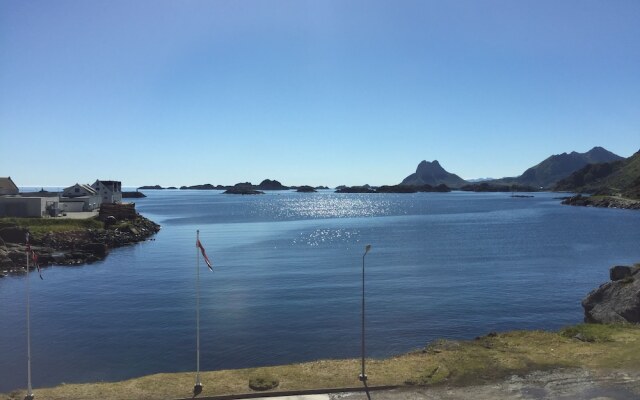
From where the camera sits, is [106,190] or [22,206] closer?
[22,206]

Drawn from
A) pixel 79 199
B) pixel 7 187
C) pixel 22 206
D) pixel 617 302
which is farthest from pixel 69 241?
pixel 617 302

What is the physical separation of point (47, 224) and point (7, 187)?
47.3 meters

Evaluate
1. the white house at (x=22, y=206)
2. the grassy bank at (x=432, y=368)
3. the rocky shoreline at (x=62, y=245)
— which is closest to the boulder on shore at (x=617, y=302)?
the grassy bank at (x=432, y=368)

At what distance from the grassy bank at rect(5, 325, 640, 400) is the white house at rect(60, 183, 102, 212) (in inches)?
4471

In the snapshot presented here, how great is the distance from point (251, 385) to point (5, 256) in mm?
66547

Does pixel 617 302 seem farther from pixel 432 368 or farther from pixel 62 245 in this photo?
pixel 62 245

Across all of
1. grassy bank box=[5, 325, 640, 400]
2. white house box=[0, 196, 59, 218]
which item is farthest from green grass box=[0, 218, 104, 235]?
grassy bank box=[5, 325, 640, 400]

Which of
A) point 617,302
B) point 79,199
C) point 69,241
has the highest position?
point 79,199

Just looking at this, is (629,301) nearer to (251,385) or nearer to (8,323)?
(251,385)

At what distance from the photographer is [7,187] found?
12875 cm

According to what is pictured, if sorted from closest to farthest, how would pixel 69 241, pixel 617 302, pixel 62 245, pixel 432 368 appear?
pixel 432 368
pixel 617 302
pixel 62 245
pixel 69 241

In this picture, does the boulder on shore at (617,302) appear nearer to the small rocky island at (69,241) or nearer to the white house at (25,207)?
the small rocky island at (69,241)

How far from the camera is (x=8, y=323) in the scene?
4453cm

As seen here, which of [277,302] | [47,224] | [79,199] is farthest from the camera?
[79,199]
